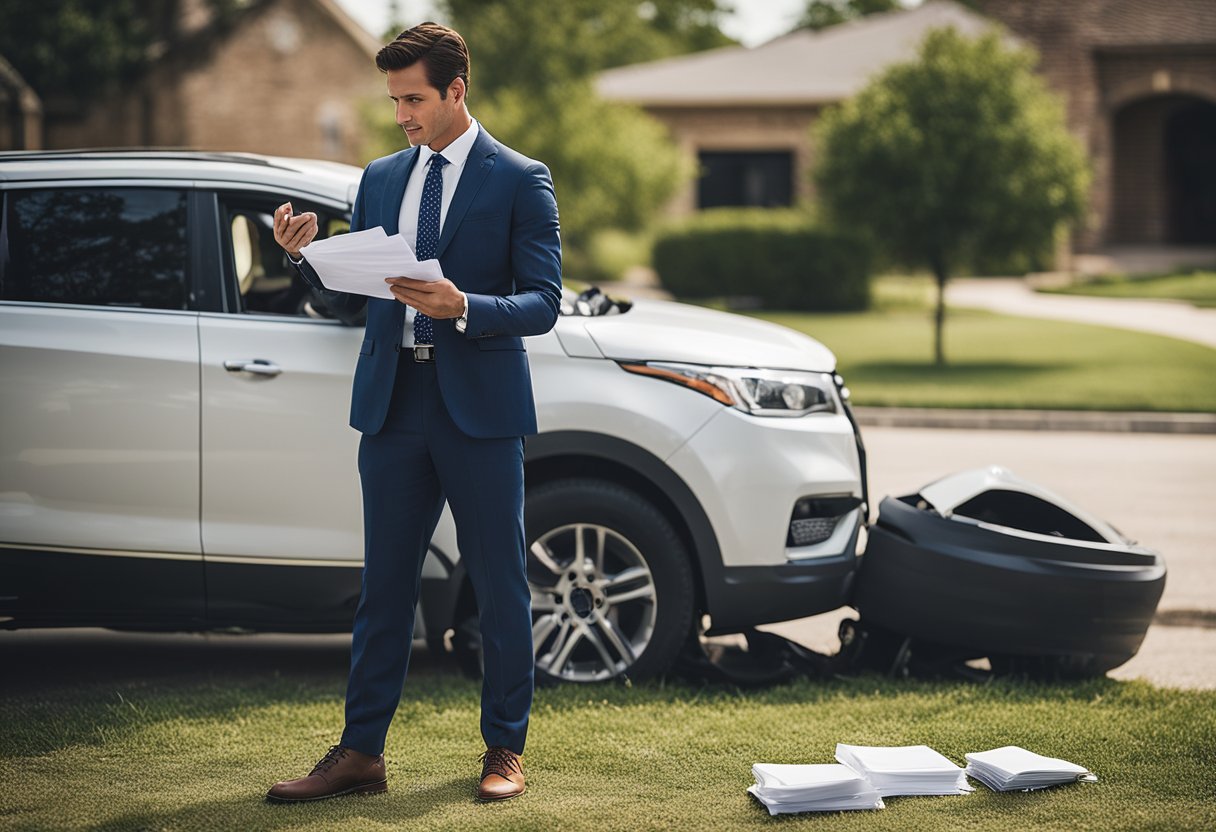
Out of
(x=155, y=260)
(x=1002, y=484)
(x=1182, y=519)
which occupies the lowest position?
(x=1182, y=519)

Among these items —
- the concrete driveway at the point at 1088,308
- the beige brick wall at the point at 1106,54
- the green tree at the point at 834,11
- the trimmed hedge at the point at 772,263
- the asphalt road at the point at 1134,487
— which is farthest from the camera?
the green tree at the point at 834,11

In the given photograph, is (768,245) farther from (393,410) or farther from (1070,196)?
(393,410)

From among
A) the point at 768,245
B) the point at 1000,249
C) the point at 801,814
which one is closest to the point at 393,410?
the point at 801,814

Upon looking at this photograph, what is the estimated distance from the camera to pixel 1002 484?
5.91 metres

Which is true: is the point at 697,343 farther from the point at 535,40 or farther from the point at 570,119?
the point at 535,40

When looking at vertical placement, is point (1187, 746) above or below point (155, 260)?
below

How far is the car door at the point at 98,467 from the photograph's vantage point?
5258 millimetres

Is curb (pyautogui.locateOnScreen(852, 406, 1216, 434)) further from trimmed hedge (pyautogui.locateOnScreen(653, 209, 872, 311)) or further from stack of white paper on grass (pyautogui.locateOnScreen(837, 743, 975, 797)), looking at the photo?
trimmed hedge (pyautogui.locateOnScreen(653, 209, 872, 311))

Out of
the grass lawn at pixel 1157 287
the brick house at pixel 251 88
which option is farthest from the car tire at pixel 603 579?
the brick house at pixel 251 88

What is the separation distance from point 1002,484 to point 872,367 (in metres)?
13.3

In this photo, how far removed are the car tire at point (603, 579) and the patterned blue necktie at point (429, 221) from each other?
1358 millimetres

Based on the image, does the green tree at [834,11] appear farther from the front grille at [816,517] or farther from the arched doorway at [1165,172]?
the front grille at [816,517]

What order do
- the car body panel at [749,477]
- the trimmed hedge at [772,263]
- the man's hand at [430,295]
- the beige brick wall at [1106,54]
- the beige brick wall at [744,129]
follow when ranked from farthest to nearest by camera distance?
the beige brick wall at [744,129], the beige brick wall at [1106,54], the trimmed hedge at [772,263], the car body panel at [749,477], the man's hand at [430,295]

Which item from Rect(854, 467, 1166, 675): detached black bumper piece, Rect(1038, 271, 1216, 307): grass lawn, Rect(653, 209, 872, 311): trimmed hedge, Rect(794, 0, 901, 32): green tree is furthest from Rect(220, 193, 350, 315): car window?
Rect(794, 0, 901, 32): green tree
